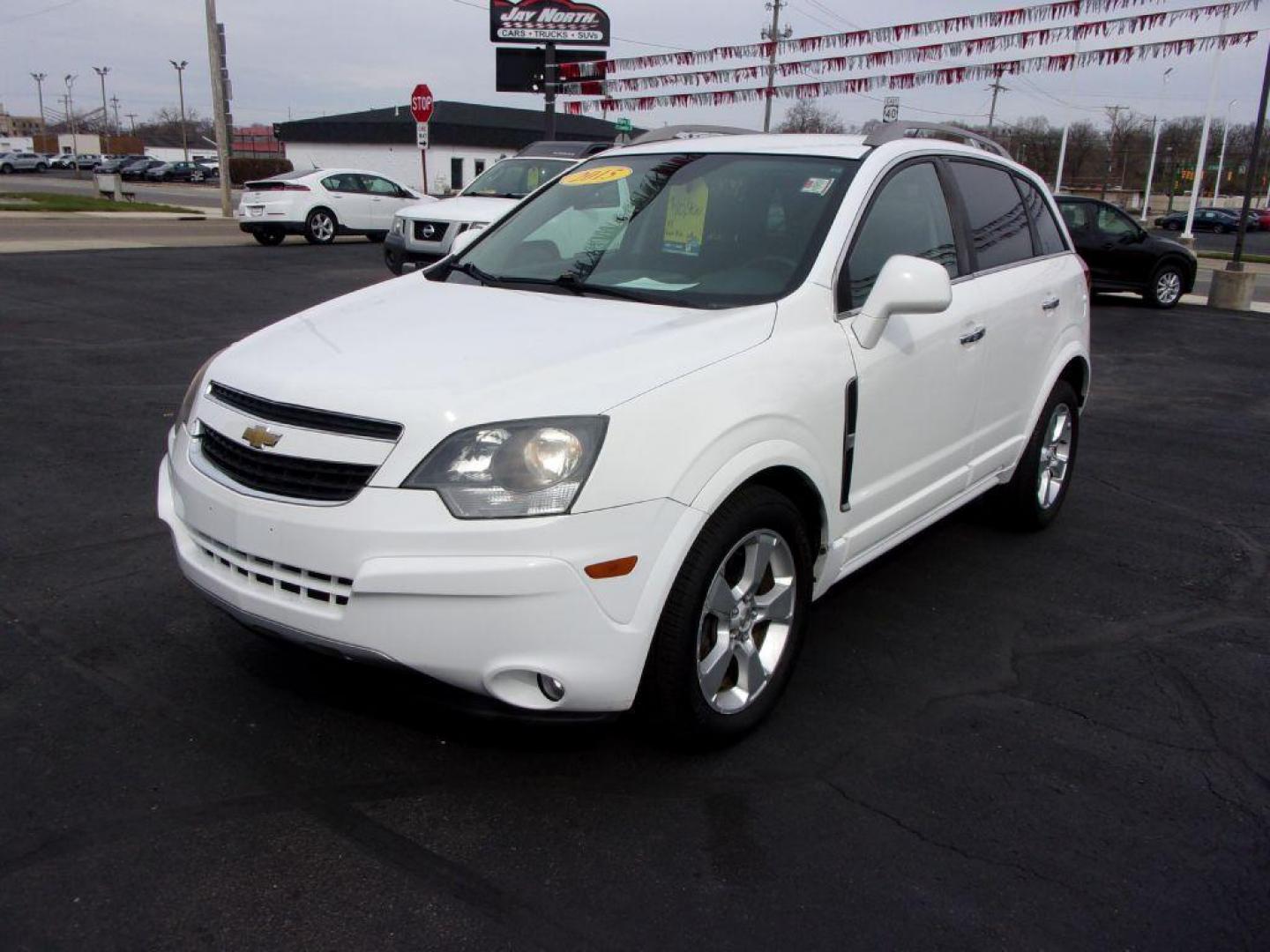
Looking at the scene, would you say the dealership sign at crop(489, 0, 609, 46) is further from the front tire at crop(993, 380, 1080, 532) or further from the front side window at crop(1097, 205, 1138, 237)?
the front tire at crop(993, 380, 1080, 532)

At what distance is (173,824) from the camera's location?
279cm

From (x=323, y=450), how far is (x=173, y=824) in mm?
1062

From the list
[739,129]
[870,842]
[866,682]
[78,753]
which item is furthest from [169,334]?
[870,842]

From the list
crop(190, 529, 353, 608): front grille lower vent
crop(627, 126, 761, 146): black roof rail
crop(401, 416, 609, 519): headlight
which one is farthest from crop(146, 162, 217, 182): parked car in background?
crop(401, 416, 609, 519): headlight

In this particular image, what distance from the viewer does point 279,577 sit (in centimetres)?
279

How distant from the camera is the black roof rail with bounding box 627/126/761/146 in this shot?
15.6 ft

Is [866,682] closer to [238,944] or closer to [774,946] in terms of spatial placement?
[774,946]

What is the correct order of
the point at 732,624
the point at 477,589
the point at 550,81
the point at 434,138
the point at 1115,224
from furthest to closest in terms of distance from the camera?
the point at 434,138
the point at 550,81
the point at 1115,224
the point at 732,624
the point at 477,589

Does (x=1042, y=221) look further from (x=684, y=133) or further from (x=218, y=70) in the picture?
(x=218, y=70)

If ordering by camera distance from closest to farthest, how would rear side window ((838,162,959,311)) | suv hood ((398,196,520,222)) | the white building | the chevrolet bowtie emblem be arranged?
the chevrolet bowtie emblem < rear side window ((838,162,959,311)) < suv hood ((398,196,520,222)) < the white building

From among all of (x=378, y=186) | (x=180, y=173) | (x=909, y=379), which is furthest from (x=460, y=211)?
(x=180, y=173)

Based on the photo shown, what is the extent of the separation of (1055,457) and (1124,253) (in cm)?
1262

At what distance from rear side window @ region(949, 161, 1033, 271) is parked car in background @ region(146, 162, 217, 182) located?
72.7 meters

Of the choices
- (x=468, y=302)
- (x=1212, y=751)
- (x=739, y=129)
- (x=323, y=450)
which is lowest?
(x=1212, y=751)
